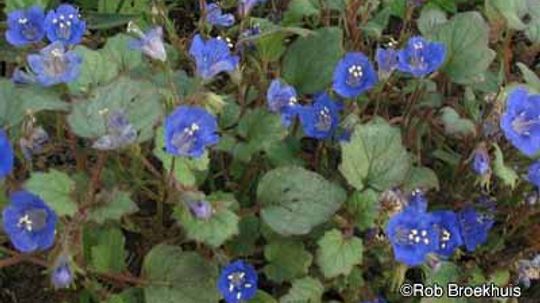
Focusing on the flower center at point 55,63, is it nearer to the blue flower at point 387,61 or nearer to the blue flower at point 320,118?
the blue flower at point 320,118

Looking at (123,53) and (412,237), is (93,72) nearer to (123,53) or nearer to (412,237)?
(123,53)

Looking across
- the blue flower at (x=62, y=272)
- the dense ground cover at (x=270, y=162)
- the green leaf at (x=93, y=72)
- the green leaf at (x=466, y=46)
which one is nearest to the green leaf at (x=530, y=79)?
the dense ground cover at (x=270, y=162)

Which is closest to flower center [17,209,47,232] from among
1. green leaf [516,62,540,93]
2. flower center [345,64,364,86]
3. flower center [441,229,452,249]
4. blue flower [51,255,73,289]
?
blue flower [51,255,73,289]

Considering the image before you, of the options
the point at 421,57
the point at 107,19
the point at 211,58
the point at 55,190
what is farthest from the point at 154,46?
the point at 107,19

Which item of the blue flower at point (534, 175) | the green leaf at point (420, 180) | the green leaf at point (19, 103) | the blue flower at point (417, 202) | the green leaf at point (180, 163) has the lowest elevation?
the blue flower at point (417, 202)

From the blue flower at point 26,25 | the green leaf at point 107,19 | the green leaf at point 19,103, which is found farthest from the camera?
the green leaf at point 107,19

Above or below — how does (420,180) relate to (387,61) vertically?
below

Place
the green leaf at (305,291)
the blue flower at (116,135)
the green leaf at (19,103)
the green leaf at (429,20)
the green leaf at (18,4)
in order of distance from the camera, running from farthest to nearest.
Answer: the green leaf at (18,4)
the green leaf at (429,20)
the green leaf at (305,291)
the green leaf at (19,103)
the blue flower at (116,135)
